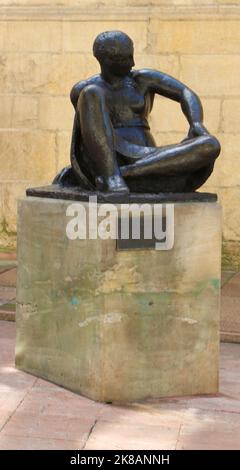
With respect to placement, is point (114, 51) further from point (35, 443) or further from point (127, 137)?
point (35, 443)

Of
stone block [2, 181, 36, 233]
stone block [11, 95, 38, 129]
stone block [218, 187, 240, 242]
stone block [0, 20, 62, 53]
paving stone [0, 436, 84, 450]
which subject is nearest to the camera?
paving stone [0, 436, 84, 450]

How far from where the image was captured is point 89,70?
308 inches

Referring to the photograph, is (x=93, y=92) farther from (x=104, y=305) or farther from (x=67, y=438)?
(x=67, y=438)

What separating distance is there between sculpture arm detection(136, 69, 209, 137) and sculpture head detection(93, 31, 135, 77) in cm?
15

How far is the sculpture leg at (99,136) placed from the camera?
3.99 meters

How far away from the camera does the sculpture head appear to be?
13.6ft

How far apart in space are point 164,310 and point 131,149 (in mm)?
824

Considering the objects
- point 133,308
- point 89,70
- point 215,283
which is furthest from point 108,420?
point 89,70

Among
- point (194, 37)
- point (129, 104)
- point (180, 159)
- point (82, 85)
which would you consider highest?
point (194, 37)

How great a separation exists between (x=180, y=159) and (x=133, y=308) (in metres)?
Result: 0.76

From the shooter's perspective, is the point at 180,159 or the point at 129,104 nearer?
the point at 180,159

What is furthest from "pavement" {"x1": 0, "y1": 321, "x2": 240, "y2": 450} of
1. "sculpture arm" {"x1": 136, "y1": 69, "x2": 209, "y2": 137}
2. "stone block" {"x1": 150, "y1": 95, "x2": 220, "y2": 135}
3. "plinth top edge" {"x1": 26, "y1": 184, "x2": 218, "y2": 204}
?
"stone block" {"x1": 150, "y1": 95, "x2": 220, "y2": 135}

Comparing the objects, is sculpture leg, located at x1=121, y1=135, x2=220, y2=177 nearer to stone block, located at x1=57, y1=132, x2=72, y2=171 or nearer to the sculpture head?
the sculpture head

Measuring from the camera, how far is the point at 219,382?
4.36m
